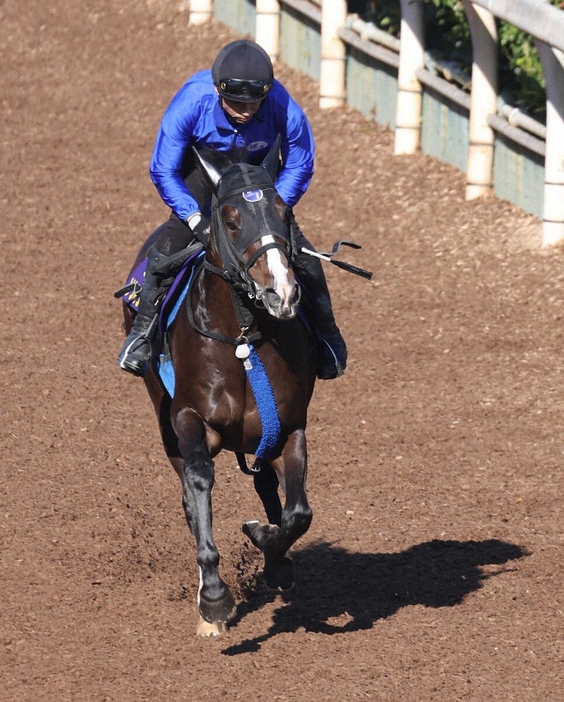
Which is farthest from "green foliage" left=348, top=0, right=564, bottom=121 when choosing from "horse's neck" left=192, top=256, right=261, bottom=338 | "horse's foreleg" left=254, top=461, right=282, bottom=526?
"horse's neck" left=192, top=256, right=261, bottom=338

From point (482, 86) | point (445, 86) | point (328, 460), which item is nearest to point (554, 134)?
point (482, 86)

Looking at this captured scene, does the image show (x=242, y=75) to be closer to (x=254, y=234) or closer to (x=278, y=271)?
(x=254, y=234)

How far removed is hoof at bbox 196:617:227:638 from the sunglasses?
274 cm

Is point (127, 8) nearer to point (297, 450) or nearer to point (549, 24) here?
point (549, 24)

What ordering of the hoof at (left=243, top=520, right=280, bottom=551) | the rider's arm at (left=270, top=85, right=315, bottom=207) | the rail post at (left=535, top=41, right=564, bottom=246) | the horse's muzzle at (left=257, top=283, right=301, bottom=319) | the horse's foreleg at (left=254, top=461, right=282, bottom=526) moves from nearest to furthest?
the horse's muzzle at (left=257, top=283, right=301, bottom=319)
the rider's arm at (left=270, top=85, right=315, bottom=207)
the hoof at (left=243, top=520, right=280, bottom=551)
the horse's foreleg at (left=254, top=461, right=282, bottom=526)
the rail post at (left=535, top=41, right=564, bottom=246)

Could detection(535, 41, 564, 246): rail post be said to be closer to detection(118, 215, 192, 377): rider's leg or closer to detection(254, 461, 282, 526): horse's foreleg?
detection(254, 461, 282, 526): horse's foreleg

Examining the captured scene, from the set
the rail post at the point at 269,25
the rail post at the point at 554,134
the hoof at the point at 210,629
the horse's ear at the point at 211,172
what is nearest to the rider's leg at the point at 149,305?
the horse's ear at the point at 211,172

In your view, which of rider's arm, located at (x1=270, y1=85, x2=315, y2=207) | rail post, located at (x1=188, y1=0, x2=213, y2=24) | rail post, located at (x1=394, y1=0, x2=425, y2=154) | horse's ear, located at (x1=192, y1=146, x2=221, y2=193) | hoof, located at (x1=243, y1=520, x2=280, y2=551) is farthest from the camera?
rail post, located at (x1=188, y1=0, x2=213, y2=24)

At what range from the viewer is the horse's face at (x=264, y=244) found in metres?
6.00

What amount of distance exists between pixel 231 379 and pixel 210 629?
1355 millimetres

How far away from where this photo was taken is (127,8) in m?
20.3

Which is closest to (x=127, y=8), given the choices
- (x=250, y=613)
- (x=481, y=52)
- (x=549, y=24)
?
(x=481, y=52)

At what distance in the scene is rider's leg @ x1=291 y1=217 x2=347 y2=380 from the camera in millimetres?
7242

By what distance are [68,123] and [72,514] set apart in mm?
9537
